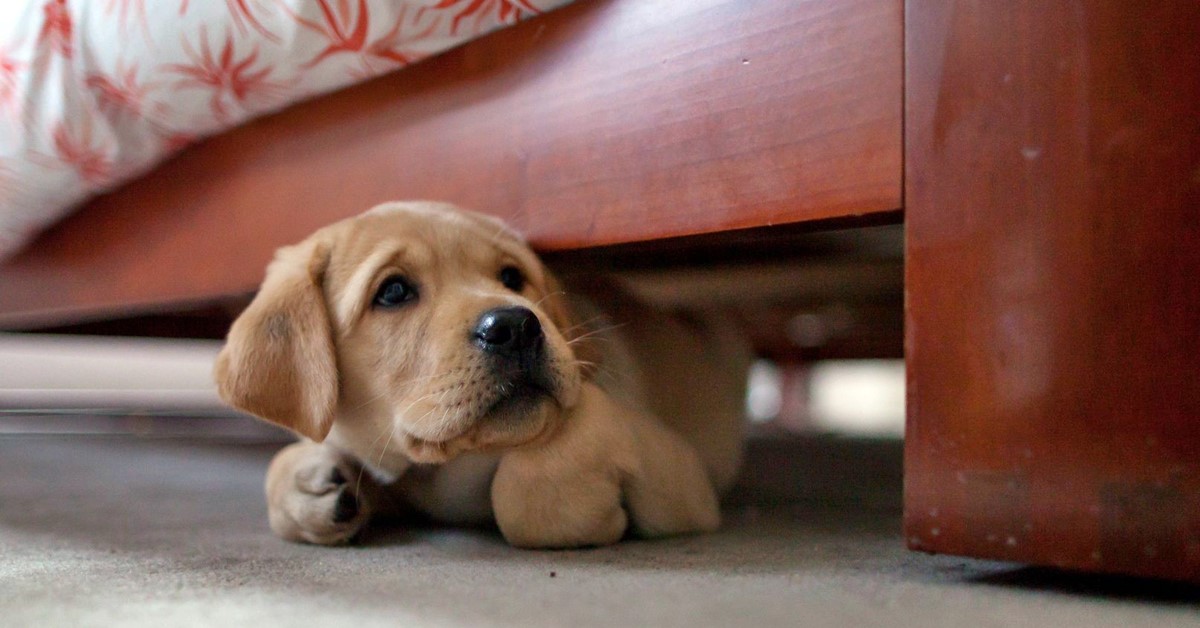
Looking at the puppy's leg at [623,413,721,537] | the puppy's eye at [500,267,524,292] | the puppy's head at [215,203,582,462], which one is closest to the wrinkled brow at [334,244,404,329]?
the puppy's head at [215,203,582,462]

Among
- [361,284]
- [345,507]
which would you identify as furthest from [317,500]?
[361,284]

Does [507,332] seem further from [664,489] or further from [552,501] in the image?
[664,489]

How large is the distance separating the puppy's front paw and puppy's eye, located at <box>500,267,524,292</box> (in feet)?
1.33

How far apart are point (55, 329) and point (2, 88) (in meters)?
A: 1.91

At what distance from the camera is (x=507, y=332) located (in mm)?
1256

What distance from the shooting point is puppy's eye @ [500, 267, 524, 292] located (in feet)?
5.08

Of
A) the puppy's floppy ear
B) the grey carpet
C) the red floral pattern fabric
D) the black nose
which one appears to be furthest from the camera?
the red floral pattern fabric

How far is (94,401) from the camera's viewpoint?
197 inches

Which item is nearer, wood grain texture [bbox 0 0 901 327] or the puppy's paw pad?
wood grain texture [bbox 0 0 901 327]

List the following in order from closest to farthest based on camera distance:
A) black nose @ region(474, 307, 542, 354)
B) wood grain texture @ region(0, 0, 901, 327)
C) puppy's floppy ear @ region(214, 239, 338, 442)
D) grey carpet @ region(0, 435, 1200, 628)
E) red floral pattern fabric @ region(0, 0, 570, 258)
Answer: grey carpet @ region(0, 435, 1200, 628) < wood grain texture @ region(0, 0, 901, 327) < black nose @ region(474, 307, 542, 354) < puppy's floppy ear @ region(214, 239, 338, 442) < red floral pattern fabric @ region(0, 0, 570, 258)

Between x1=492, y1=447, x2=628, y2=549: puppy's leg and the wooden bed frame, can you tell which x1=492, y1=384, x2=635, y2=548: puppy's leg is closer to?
x1=492, y1=447, x2=628, y2=549: puppy's leg

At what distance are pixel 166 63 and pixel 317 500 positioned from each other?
0.86 m

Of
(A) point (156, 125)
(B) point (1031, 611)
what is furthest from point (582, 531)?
(A) point (156, 125)

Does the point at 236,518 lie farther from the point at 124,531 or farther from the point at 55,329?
the point at 55,329
